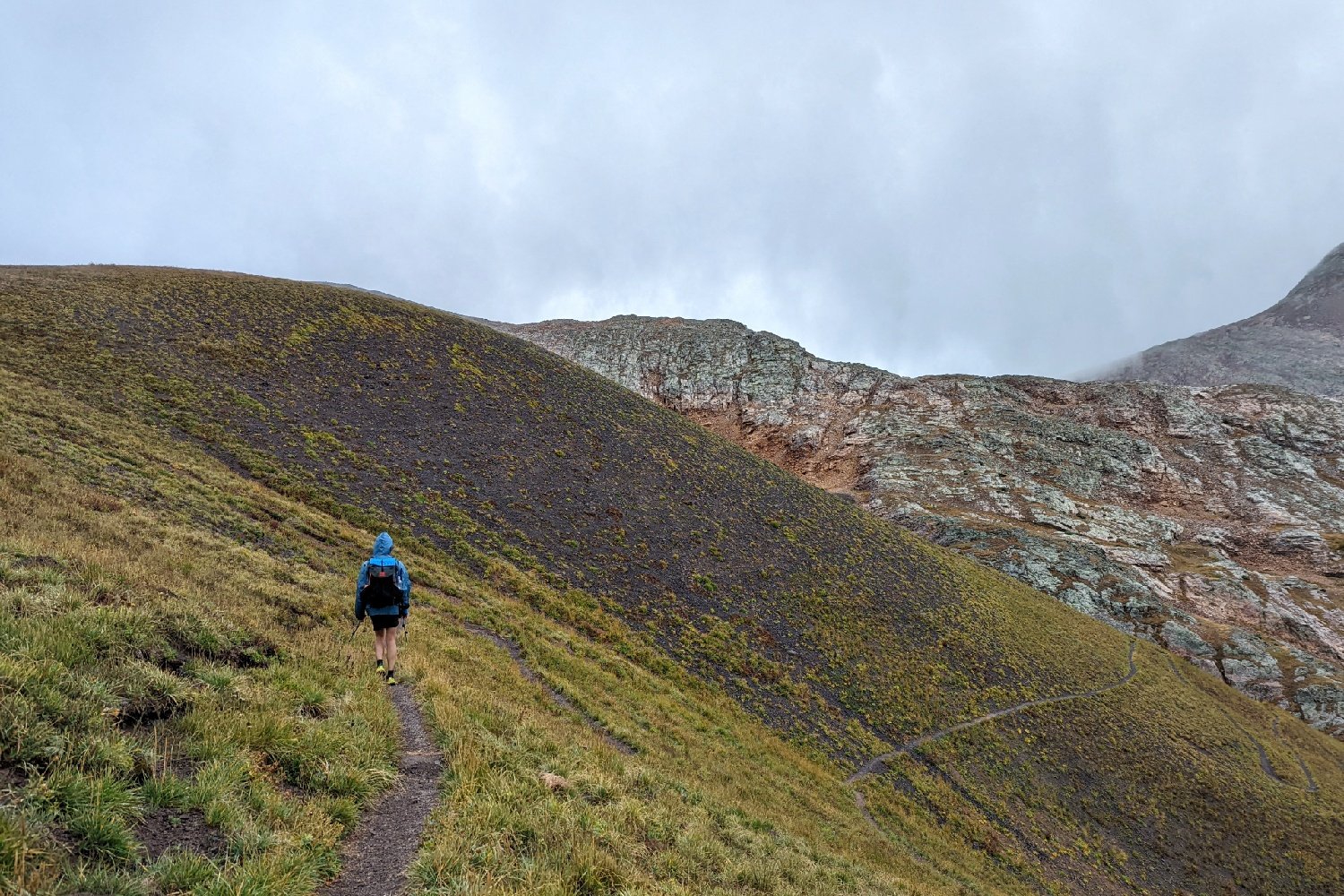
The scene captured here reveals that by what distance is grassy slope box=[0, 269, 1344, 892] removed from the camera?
2169 centimetres

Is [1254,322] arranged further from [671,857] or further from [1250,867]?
[671,857]

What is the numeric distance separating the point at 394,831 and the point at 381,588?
513cm

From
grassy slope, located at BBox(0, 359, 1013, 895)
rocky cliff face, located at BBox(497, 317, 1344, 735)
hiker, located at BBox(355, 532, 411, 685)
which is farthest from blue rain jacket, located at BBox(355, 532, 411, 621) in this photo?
rocky cliff face, located at BBox(497, 317, 1344, 735)

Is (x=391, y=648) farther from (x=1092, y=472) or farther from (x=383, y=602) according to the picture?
(x=1092, y=472)

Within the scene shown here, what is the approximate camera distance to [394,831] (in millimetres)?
5797

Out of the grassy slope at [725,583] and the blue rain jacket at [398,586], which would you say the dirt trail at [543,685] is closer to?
the grassy slope at [725,583]

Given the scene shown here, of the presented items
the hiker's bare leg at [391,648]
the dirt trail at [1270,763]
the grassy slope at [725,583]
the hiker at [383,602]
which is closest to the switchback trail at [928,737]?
the grassy slope at [725,583]

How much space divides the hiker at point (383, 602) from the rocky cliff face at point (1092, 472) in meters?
58.8

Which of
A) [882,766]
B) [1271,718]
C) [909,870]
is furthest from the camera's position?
[1271,718]

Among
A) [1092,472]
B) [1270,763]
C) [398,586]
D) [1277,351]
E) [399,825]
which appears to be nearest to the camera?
[399,825]

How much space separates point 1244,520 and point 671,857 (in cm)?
10090

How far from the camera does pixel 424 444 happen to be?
2972 centimetres

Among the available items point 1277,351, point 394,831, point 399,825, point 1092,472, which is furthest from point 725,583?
point 1277,351

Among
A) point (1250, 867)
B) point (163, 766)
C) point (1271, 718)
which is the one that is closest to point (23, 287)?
point (163, 766)
